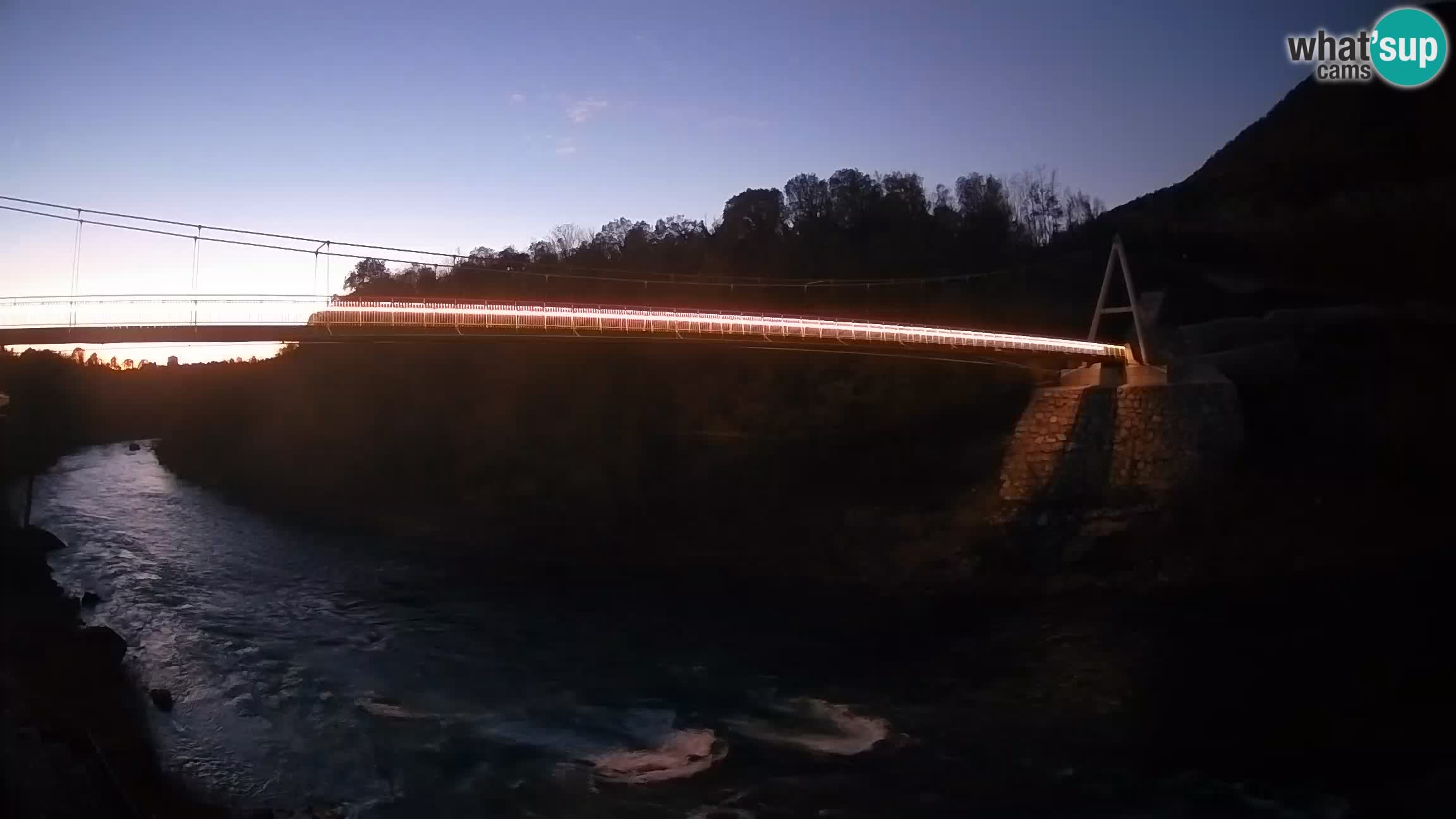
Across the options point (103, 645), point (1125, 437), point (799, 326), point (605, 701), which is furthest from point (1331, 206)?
point (103, 645)

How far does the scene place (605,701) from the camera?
12883mm

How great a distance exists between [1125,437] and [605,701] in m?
13.6

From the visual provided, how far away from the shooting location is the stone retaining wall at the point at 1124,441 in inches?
769

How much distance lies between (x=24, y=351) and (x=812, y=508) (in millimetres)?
43438

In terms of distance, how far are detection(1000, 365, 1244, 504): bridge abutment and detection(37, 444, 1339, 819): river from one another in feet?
16.9

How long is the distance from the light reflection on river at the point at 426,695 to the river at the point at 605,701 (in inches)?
1.9

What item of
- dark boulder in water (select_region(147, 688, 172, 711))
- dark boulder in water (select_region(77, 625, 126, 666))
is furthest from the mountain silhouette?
dark boulder in water (select_region(77, 625, 126, 666))

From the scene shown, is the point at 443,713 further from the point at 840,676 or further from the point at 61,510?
the point at 61,510

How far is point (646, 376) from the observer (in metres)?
38.8

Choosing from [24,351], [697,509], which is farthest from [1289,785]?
[24,351]

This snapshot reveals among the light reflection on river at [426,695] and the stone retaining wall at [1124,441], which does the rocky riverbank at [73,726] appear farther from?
the stone retaining wall at [1124,441]

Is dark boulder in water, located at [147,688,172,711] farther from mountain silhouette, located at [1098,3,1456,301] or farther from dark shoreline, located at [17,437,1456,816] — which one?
mountain silhouette, located at [1098,3,1456,301]

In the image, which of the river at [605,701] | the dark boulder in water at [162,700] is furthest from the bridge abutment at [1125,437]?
the dark boulder in water at [162,700]

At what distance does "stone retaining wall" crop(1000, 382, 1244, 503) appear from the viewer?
19531 millimetres
